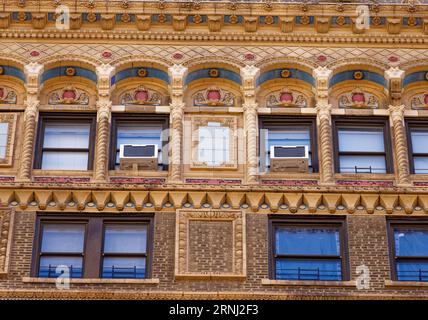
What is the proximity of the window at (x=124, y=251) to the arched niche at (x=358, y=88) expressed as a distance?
5.99 m

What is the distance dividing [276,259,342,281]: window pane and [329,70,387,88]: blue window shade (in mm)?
5015

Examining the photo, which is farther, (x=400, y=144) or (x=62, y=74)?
(x=62, y=74)

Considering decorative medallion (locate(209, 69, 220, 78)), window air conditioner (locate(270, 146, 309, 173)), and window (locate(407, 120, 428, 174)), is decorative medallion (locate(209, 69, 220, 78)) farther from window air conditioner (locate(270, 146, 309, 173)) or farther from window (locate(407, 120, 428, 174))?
window (locate(407, 120, 428, 174))

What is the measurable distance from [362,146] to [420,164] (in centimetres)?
140

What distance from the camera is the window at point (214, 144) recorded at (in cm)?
2809

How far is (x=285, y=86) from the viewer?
2967 centimetres

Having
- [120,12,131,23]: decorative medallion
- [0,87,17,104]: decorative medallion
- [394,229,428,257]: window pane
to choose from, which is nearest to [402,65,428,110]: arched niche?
[394,229,428,257]: window pane

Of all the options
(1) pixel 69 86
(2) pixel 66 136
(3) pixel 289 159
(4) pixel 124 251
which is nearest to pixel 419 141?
(3) pixel 289 159

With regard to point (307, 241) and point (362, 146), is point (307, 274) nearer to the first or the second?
point (307, 241)

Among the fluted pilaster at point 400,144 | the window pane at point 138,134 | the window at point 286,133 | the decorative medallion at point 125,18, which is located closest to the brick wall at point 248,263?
the fluted pilaster at point 400,144

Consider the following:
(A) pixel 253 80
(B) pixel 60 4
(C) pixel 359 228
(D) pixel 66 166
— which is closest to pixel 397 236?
(C) pixel 359 228

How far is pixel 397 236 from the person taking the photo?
2686 cm

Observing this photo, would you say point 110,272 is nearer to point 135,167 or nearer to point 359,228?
point 135,167

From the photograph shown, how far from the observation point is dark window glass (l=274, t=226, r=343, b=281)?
86.2 ft
